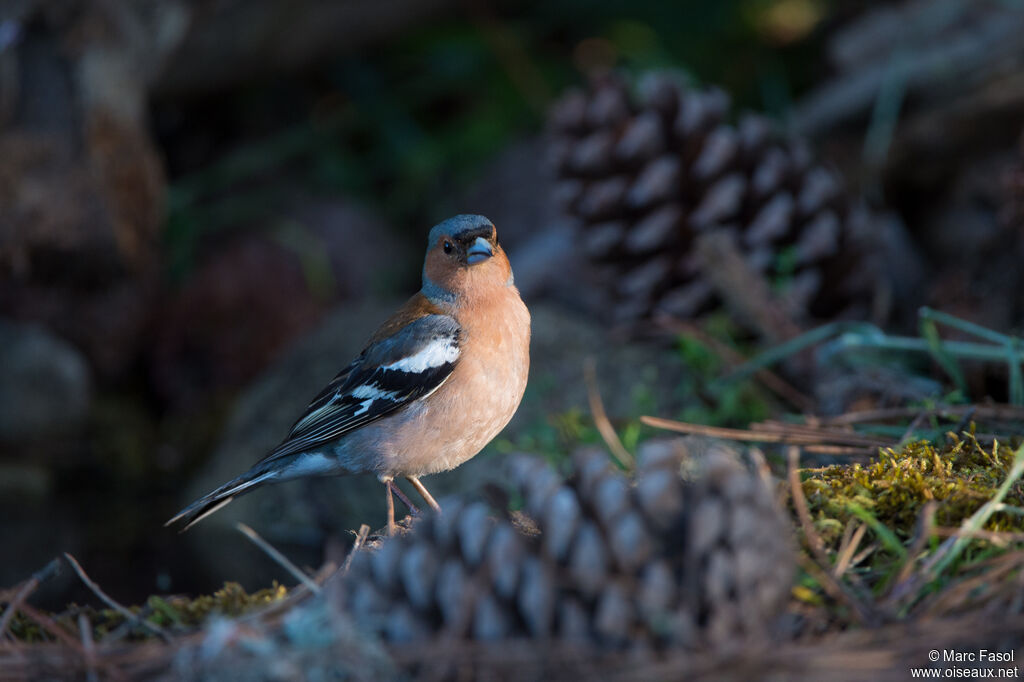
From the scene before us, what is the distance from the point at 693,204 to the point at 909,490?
74.7 inches

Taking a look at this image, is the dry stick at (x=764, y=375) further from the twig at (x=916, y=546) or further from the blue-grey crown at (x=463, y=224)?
the twig at (x=916, y=546)

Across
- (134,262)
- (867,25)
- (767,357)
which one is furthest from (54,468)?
(867,25)

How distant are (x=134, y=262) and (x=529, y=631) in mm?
2841

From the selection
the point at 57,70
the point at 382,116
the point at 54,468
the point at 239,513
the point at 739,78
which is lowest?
the point at 239,513

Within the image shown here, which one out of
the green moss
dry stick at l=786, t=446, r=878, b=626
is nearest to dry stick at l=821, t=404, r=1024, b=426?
the green moss

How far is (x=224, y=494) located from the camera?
2398 millimetres

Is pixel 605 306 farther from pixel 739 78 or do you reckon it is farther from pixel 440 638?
pixel 440 638

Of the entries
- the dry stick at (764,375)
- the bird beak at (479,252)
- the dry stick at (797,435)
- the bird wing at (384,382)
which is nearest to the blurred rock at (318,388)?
the dry stick at (764,375)

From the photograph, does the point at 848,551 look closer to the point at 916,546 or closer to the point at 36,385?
the point at 916,546

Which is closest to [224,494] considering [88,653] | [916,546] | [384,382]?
→ [384,382]

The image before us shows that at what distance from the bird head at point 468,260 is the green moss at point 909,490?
1.11 m

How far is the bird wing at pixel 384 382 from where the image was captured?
249 centimetres

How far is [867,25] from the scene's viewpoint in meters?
3.89

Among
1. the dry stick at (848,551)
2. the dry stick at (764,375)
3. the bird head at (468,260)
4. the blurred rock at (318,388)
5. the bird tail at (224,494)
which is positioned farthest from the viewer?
the blurred rock at (318,388)
